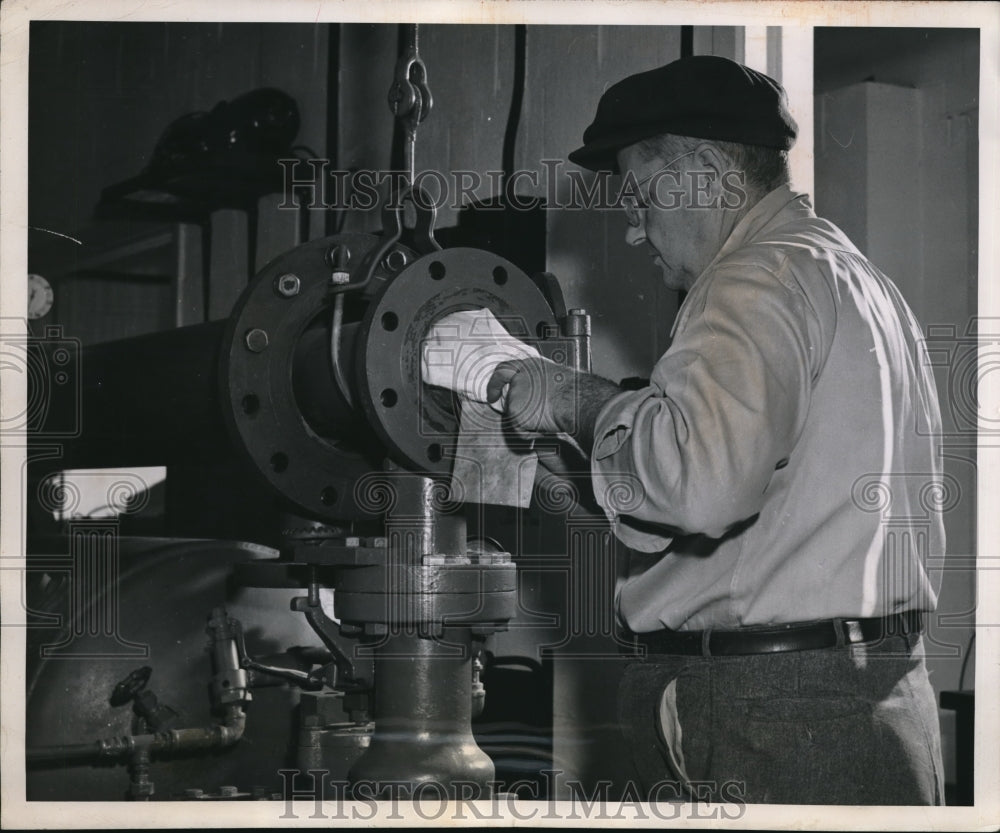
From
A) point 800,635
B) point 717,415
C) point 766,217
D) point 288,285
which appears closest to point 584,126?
point 766,217

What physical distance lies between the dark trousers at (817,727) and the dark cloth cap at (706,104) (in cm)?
55

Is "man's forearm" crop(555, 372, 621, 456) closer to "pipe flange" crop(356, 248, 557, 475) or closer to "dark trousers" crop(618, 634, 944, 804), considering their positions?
"pipe flange" crop(356, 248, 557, 475)

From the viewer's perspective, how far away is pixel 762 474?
1.05 metres

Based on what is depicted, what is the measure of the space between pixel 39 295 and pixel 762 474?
1.24m

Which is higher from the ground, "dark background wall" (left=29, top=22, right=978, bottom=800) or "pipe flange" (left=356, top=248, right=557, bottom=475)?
"dark background wall" (left=29, top=22, right=978, bottom=800)

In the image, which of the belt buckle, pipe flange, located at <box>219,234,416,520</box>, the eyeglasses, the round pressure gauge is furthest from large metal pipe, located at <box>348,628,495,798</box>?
the round pressure gauge

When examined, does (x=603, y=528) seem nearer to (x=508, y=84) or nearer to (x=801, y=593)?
(x=801, y=593)

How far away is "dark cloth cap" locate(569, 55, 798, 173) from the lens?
3.99 ft

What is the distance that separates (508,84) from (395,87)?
0.32 metres

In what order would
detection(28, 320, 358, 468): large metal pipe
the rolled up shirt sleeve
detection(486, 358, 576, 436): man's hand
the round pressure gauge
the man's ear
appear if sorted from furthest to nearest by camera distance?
the round pressure gauge < detection(28, 320, 358, 468): large metal pipe < the man's ear < detection(486, 358, 576, 436): man's hand < the rolled up shirt sleeve

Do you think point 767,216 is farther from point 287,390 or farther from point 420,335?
point 287,390

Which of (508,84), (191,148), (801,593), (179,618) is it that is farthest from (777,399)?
(191,148)

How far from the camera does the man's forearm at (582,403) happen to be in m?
1.12

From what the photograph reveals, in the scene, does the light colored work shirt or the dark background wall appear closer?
the light colored work shirt
